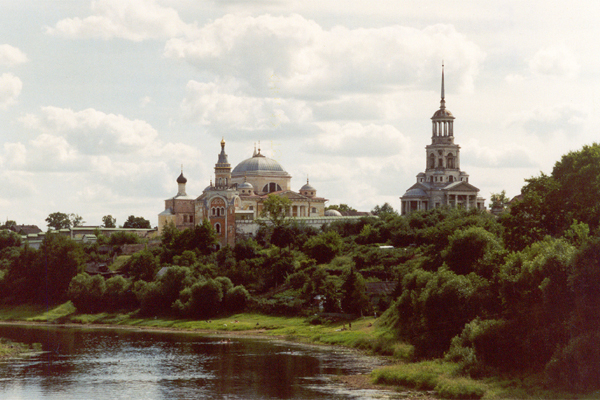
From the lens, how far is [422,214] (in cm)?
10388

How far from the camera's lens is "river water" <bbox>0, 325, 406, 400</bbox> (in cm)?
4381

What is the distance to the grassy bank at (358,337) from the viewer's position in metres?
41.5

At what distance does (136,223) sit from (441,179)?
5726cm

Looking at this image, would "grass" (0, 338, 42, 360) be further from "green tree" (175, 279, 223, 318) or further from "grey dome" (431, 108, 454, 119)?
"grey dome" (431, 108, 454, 119)

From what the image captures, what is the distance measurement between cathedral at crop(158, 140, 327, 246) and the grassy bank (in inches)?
1021

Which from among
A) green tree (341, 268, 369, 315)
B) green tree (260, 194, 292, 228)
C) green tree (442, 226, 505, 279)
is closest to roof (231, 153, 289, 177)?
green tree (260, 194, 292, 228)

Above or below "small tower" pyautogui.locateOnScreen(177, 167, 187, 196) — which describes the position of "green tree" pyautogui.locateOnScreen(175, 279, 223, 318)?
below

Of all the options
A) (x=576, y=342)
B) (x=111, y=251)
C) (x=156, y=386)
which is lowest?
(x=156, y=386)

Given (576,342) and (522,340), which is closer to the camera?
(576,342)

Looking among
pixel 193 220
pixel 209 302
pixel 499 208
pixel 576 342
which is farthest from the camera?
pixel 193 220

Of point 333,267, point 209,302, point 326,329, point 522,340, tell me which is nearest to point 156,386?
point 522,340

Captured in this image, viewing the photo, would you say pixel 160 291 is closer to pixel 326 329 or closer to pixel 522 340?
pixel 326 329

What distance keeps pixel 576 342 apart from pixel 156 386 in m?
21.9

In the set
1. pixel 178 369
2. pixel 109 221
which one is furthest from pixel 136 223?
pixel 178 369
